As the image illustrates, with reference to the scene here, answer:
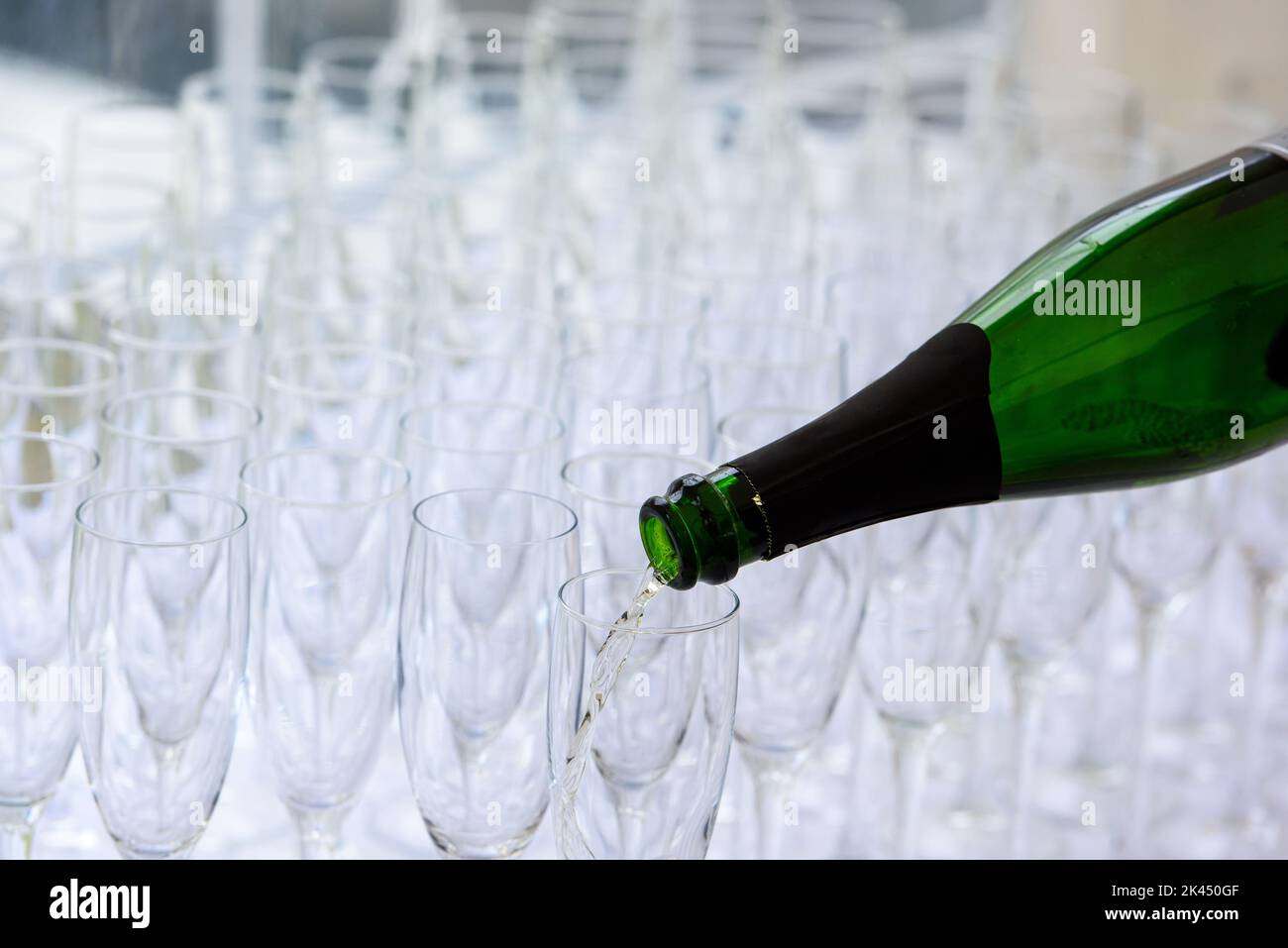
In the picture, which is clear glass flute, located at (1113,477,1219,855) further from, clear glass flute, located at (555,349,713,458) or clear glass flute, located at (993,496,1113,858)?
clear glass flute, located at (555,349,713,458)

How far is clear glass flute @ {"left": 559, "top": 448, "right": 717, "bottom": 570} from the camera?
33.1 inches

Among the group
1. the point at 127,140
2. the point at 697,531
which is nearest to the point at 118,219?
A: the point at 127,140

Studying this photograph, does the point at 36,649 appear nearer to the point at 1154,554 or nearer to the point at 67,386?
the point at 67,386

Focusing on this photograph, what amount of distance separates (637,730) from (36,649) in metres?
0.27

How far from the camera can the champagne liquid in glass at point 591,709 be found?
72 centimetres

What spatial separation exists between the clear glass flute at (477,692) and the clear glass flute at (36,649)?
14 cm

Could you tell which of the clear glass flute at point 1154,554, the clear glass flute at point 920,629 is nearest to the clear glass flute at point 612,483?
the clear glass flute at point 920,629

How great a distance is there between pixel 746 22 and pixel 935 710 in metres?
1.69

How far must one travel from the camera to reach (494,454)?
0.85 meters

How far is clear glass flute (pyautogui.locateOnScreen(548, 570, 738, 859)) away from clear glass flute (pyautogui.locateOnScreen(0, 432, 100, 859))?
7.8 inches

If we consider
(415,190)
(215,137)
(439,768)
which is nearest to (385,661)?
(439,768)

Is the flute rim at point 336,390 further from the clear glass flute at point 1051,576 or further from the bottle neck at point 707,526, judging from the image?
the clear glass flute at point 1051,576

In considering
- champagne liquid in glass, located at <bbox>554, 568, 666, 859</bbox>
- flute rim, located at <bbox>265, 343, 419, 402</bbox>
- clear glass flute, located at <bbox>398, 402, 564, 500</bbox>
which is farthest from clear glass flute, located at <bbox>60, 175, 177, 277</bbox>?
champagne liquid in glass, located at <bbox>554, 568, 666, 859</bbox>
